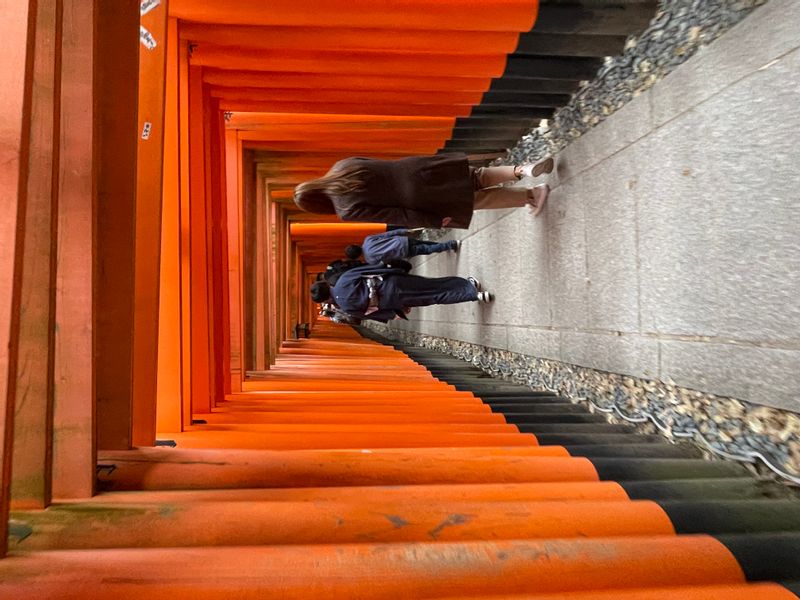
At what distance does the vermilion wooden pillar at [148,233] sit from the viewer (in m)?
2.87

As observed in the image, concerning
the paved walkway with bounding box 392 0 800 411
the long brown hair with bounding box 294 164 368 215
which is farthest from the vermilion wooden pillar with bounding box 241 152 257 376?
the paved walkway with bounding box 392 0 800 411

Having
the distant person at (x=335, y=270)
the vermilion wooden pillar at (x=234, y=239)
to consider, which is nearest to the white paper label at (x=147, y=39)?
the vermilion wooden pillar at (x=234, y=239)

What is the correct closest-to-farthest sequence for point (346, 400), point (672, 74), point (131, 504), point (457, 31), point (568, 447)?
1. point (131, 504)
2. point (568, 447)
3. point (672, 74)
4. point (457, 31)
5. point (346, 400)

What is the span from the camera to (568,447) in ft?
9.93

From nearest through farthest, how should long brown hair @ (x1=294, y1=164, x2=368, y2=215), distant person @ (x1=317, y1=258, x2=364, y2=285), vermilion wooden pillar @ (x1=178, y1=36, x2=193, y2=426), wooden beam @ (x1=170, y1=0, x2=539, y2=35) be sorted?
1. wooden beam @ (x1=170, y1=0, x2=539, y2=35)
2. vermilion wooden pillar @ (x1=178, y1=36, x2=193, y2=426)
3. long brown hair @ (x1=294, y1=164, x2=368, y2=215)
4. distant person @ (x1=317, y1=258, x2=364, y2=285)

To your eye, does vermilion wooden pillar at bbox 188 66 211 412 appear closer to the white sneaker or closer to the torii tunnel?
the torii tunnel

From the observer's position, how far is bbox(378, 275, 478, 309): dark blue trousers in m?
6.33

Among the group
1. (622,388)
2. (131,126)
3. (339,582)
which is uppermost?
(131,126)

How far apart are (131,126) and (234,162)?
3.76 meters

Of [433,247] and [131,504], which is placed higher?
[433,247]

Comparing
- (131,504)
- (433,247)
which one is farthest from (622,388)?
(433,247)

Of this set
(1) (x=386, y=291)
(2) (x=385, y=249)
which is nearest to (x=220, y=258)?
(1) (x=386, y=291)

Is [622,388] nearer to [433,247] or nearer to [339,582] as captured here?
[339,582]

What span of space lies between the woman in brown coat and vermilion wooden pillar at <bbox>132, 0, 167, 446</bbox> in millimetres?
1205
